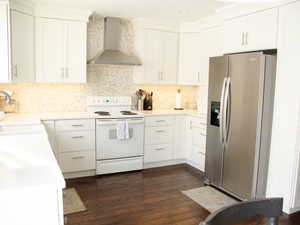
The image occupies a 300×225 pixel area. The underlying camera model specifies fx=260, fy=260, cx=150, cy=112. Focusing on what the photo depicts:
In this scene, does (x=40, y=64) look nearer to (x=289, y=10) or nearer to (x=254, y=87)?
(x=254, y=87)

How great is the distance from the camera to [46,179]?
137 cm

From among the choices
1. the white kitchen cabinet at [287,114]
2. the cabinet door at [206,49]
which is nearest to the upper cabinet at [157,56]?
the cabinet door at [206,49]

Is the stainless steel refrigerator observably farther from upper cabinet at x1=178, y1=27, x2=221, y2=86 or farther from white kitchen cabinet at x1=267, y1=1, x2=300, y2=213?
upper cabinet at x1=178, y1=27, x2=221, y2=86

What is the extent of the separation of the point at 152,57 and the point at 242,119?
79.9 inches

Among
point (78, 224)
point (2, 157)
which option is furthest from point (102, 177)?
point (2, 157)

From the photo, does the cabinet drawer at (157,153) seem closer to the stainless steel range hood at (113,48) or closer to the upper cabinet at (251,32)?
the stainless steel range hood at (113,48)

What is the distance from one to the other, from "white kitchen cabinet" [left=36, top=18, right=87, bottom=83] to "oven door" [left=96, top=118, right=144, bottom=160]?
811mm

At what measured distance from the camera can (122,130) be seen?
3949mm

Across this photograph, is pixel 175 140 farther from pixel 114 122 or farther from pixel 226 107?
pixel 226 107

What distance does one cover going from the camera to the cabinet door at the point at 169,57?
4.55m

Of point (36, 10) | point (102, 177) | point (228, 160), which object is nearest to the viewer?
point (228, 160)

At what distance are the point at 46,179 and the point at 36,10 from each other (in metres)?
3.03

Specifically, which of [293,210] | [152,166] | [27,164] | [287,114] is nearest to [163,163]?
[152,166]

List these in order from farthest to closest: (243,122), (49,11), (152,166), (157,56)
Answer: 1. (157,56)
2. (152,166)
3. (49,11)
4. (243,122)
